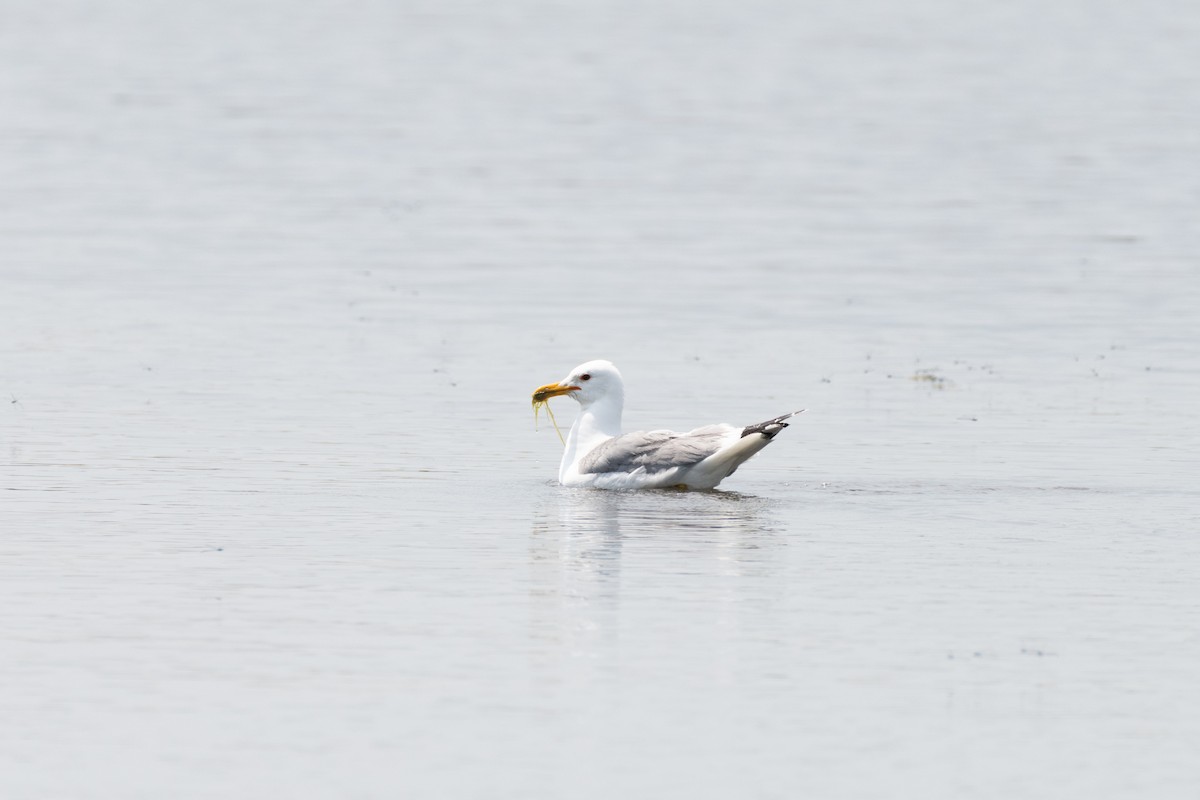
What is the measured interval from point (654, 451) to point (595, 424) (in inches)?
53.8

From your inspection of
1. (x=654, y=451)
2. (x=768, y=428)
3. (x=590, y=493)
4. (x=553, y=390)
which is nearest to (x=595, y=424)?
(x=553, y=390)

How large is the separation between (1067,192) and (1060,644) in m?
31.5

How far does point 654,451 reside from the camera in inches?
787

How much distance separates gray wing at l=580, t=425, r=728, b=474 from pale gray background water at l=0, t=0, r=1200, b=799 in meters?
0.33

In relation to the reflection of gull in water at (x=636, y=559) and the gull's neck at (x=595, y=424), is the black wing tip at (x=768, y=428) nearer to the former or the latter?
the reflection of gull in water at (x=636, y=559)

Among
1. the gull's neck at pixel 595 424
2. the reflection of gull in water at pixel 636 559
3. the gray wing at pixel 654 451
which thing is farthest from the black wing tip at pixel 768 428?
the gull's neck at pixel 595 424

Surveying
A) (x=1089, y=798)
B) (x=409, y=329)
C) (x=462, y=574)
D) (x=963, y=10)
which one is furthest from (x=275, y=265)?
(x=963, y=10)

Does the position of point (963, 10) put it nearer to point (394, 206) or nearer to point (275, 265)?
point (394, 206)

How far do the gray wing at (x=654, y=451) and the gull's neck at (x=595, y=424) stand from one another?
0.48 metres

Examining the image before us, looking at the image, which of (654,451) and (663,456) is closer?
(663,456)

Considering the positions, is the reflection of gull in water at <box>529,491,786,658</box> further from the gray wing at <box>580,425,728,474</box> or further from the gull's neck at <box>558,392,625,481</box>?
the gull's neck at <box>558,392,625,481</box>

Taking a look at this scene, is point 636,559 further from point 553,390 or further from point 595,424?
point 553,390

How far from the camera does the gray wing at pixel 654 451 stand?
1973 cm

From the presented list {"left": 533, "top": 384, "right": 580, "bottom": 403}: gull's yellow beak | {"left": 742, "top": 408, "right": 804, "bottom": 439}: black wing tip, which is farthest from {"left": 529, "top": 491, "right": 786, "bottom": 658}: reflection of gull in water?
{"left": 533, "top": 384, "right": 580, "bottom": 403}: gull's yellow beak
